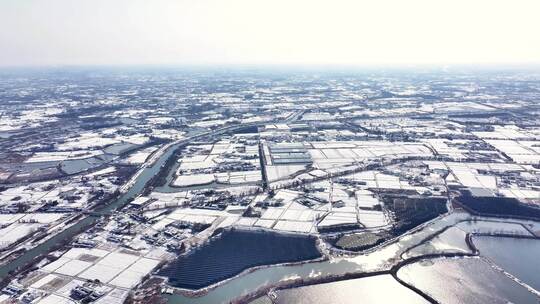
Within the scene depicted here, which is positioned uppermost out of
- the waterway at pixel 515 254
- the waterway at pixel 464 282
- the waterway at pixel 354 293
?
the waterway at pixel 515 254

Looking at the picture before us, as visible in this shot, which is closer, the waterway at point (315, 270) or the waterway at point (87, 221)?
the waterway at point (315, 270)

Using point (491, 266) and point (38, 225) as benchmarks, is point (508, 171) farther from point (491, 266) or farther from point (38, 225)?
point (38, 225)

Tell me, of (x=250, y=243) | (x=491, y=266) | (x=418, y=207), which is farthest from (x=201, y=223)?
(x=491, y=266)

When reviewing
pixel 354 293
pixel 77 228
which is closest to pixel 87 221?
pixel 77 228

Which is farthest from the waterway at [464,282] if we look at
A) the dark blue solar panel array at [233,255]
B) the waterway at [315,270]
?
the dark blue solar panel array at [233,255]

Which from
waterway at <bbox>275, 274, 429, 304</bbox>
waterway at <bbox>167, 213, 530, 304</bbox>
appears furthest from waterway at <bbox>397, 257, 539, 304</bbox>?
waterway at <bbox>167, 213, 530, 304</bbox>

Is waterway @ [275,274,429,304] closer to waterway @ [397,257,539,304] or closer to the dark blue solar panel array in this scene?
waterway @ [397,257,539,304]

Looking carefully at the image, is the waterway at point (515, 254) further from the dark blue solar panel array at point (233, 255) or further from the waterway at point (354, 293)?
the dark blue solar panel array at point (233, 255)

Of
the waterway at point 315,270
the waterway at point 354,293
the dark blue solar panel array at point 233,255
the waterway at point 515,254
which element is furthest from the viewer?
the dark blue solar panel array at point 233,255

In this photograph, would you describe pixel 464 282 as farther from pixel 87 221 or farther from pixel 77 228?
pixel 87 221
